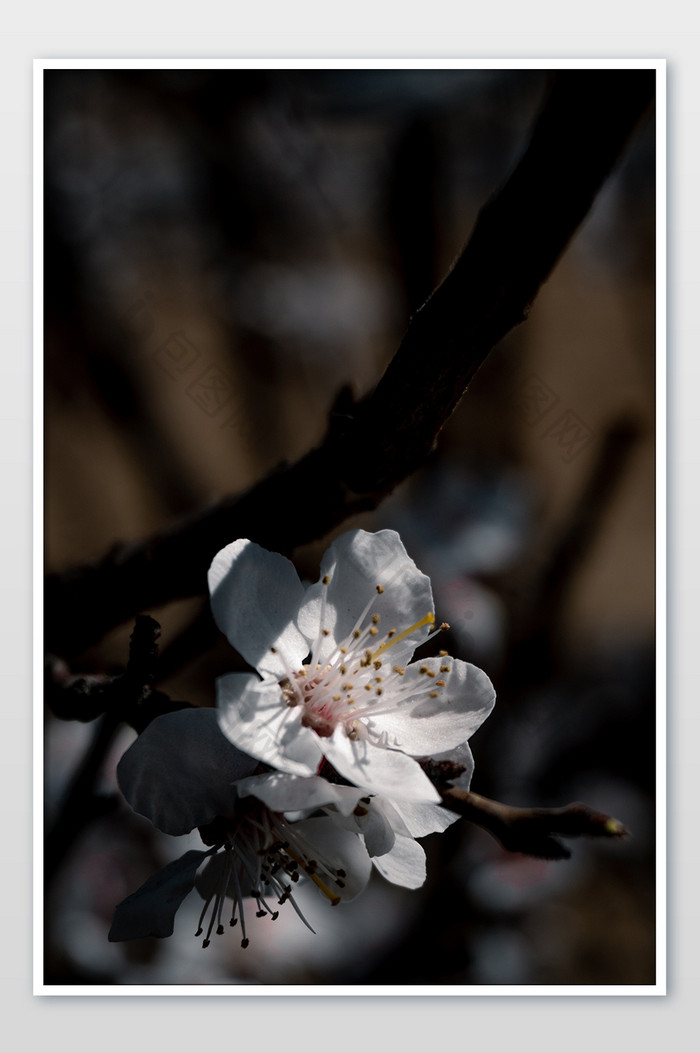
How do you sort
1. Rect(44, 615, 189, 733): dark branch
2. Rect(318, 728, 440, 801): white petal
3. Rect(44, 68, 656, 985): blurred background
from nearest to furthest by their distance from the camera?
Rect(318, 728, 440, 801): white petal < Rect(44, 615, 189, 733): dark branch < Rect(44, 68, 656, 985): blurred background

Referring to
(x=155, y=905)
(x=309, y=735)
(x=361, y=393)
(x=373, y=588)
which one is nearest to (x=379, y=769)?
(x=309, y=735)

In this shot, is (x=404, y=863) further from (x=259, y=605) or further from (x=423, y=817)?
(x=259, y=605)

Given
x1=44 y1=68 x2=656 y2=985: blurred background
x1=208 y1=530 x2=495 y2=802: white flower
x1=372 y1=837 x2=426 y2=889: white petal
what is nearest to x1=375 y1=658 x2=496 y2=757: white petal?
x1=208 y1=530 x2=495 y2=802: white flower

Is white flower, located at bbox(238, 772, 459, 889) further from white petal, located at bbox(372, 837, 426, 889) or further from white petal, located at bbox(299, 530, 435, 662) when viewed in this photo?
white petal, located at bbox(299, 530, 435, 662)

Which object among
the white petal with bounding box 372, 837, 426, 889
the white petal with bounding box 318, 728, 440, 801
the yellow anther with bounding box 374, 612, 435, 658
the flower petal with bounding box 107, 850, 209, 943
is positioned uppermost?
the yellow anther with bounding box 374, 612, 435, 658

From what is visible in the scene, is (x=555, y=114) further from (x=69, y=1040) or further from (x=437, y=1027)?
(x=69, y=1040)

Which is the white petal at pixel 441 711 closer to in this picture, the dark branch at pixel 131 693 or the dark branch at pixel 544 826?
the dark branch at pixel 544 826

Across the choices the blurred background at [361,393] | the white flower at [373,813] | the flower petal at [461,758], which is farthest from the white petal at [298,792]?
the blurred background at [361,393]
